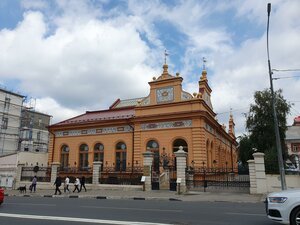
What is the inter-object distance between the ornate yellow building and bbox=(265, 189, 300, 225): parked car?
62.1 ft

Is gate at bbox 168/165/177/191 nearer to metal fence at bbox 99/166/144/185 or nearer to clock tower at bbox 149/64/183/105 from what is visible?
metal fence at bbox 99/166/144/185

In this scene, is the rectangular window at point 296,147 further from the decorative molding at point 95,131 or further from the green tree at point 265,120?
the decorative molding at point 95,131

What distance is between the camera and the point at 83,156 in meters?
34.1

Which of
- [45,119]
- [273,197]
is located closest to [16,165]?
[273,197]

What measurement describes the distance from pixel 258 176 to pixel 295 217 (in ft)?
44.0

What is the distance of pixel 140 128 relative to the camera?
30500 mm

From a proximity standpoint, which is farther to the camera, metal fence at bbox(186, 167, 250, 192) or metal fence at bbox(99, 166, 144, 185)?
metal fence at bbox(99, 166, 144, 185)

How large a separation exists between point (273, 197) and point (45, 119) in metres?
64.6

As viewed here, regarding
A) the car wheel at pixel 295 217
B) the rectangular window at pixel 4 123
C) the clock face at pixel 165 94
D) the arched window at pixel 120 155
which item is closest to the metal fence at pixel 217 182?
the clock face at pixel 165 94

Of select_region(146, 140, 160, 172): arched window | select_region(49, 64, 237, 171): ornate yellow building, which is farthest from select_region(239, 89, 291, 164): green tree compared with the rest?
select_region(146, 140, 160, 172): arched window

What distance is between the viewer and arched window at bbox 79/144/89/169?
111 feet

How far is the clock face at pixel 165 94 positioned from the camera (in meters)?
29.7

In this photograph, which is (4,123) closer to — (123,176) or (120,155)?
(120,155)

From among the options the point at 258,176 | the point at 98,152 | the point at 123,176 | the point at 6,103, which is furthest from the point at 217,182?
the point at 6,103
